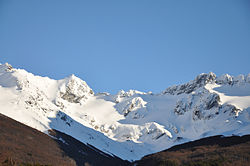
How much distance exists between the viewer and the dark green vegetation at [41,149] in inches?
5281

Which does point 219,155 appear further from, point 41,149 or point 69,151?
point 41,149

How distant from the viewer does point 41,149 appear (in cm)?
15662

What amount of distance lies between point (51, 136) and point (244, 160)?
355 feet

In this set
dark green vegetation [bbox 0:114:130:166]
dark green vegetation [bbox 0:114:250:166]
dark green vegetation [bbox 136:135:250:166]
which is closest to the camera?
dark green vegetation [bbox 0:114:130:166]

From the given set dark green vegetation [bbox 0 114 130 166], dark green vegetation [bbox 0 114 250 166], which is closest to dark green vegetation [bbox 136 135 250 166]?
dark green vegetation [bbox 0 114 250 166]

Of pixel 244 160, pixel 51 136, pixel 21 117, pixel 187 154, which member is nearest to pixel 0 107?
pixel 21 117

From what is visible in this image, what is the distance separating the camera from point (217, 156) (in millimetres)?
158875

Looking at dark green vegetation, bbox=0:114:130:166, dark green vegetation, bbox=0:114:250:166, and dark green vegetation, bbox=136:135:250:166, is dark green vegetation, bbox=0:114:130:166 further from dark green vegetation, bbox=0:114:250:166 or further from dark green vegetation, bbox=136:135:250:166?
dark green vegetation, bbox=136:135:250:166

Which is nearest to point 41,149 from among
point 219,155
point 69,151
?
point 69,151

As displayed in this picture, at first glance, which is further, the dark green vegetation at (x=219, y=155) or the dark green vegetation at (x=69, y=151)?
the dark green vegetation at (x=219, y=155)

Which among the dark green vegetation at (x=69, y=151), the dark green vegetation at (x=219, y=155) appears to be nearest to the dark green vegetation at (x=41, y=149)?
the dark green vegetation at (x=69, y=151)

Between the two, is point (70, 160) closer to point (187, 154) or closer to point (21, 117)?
point (21, 117)

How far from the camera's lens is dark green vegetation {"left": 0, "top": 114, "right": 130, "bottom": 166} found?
134125mm

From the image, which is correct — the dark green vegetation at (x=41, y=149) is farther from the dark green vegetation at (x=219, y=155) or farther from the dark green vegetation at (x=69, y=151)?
the dark green vegetation at (x=219, y=155)
